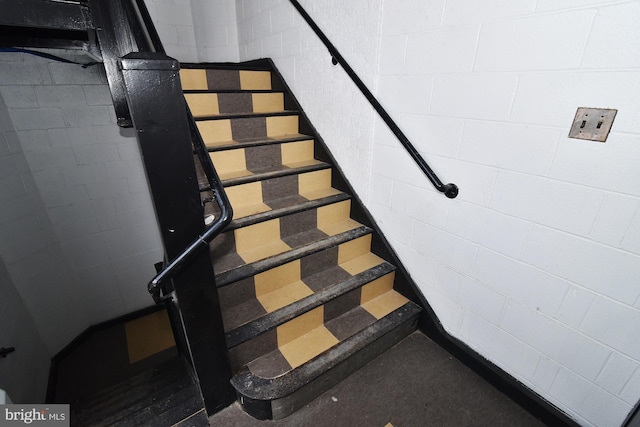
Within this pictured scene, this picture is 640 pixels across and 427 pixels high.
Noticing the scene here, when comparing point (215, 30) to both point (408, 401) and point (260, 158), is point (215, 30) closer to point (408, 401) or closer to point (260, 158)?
point (260, 158)

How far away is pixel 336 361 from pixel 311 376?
15cm

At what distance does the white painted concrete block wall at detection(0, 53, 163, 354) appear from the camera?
1979mm

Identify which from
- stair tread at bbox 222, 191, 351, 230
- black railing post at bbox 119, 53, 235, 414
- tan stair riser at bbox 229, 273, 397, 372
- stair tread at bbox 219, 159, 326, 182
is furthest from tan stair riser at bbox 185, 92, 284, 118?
tan stair riser at bbox 229, 273, 397, 372

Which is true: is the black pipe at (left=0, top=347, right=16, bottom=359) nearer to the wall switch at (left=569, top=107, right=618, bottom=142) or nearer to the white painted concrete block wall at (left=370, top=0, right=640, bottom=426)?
the white painted concrete block wall at (left=370, top=0, right=640, bottom=426)

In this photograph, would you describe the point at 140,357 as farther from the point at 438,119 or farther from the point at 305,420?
the point at 438,119

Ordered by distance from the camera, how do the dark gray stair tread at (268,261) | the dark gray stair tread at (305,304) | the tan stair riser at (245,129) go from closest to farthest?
the dark gray stair tread at (305,304) → the dark gray stair tread at (268,261) → the tan stair riser at (245,129)

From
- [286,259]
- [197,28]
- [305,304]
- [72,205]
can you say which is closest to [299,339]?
[305,304]

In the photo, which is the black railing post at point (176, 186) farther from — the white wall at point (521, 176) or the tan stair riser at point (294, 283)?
the white wall at point (521, 176)

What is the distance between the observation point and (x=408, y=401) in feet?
4.79

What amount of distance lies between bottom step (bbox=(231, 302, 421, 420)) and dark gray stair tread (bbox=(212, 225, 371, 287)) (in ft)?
1.50

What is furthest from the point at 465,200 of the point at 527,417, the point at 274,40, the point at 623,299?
the point at 274,40

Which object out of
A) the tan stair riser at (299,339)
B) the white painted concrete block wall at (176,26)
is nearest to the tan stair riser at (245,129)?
the tan stair riser at (299,339)

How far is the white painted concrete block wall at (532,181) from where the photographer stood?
97cm
